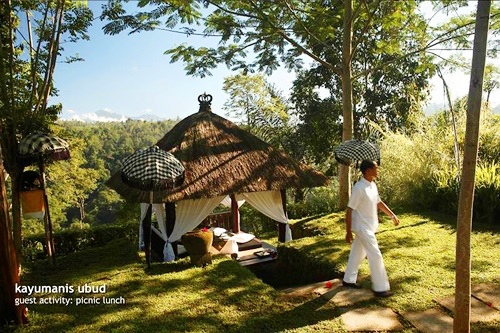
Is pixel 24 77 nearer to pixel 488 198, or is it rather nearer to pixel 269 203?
pixel 269 203

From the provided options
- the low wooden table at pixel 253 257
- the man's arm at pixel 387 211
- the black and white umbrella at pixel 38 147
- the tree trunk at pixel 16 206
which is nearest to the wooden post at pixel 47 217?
the black and white umbrella at pixel 38 147

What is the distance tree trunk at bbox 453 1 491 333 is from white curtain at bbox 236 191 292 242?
591 centimetres

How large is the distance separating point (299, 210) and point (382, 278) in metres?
8.99

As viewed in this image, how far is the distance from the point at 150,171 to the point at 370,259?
12.1 feet

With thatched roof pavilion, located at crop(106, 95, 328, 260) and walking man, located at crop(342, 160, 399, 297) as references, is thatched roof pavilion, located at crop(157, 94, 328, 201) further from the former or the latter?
walking man, located at crop(342, 160, 399, 297)

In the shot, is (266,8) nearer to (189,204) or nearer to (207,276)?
(189,204)

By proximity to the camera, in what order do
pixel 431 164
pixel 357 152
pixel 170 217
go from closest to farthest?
1. pixel 170 217
2. pixel 357 152
3. pixel 431 164

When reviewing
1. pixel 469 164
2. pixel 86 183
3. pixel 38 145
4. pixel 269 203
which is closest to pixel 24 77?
pixel 38 145

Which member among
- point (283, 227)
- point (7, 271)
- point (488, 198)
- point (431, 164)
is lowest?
point (283, 227)

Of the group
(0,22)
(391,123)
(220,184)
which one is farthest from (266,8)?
(391,123)

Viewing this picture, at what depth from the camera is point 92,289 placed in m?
6.00

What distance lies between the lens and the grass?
4555 millimetres

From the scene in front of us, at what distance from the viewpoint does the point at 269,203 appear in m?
9.13

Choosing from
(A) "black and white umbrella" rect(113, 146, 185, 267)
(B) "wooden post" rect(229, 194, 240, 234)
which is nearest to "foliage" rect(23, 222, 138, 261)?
(B) "wooden post" rect(229, 194, 240, 234)
